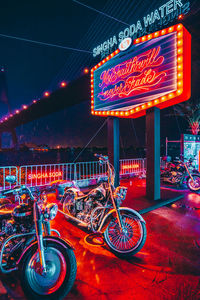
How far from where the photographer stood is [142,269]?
2.59m

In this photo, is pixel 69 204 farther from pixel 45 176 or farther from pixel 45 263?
pixel 45 176

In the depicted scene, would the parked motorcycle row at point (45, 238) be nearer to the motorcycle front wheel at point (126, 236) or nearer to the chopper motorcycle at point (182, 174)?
the motorcycle front wheel at point (126, 236)

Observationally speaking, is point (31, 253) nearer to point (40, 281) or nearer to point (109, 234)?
point (40, 281)

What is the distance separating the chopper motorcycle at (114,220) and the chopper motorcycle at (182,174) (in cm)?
498

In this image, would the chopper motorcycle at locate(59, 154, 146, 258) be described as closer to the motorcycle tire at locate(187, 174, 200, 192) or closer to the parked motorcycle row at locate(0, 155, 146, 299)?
the parked motorcycle row at locate(0, 155, 146, 299)

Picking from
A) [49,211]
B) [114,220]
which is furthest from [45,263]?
[114,220]

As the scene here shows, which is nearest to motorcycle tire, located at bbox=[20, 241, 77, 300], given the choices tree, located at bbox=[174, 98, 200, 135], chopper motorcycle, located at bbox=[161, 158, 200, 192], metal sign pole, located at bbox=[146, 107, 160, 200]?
metal sign pole, located at bbox=[146, 107, 160, 200]

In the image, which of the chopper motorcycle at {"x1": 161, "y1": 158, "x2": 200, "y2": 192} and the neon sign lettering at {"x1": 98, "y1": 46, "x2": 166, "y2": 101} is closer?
the neon sign lettering at {"x1": 98, "y1": 46, "x2": 166, "y2": 101}

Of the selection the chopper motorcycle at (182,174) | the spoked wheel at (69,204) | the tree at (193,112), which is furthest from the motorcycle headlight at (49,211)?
the tree at (193,112)

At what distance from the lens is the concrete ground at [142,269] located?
7.13 feet

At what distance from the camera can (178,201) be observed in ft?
19.5

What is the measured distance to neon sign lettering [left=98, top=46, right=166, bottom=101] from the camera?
17.8ft

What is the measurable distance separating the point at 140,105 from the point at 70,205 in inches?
158

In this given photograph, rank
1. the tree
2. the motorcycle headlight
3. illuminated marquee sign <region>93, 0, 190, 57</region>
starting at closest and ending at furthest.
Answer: the motorcycle headlight → illuminated marquee sign <region>93, 0, 190, 57</region> → the tree
